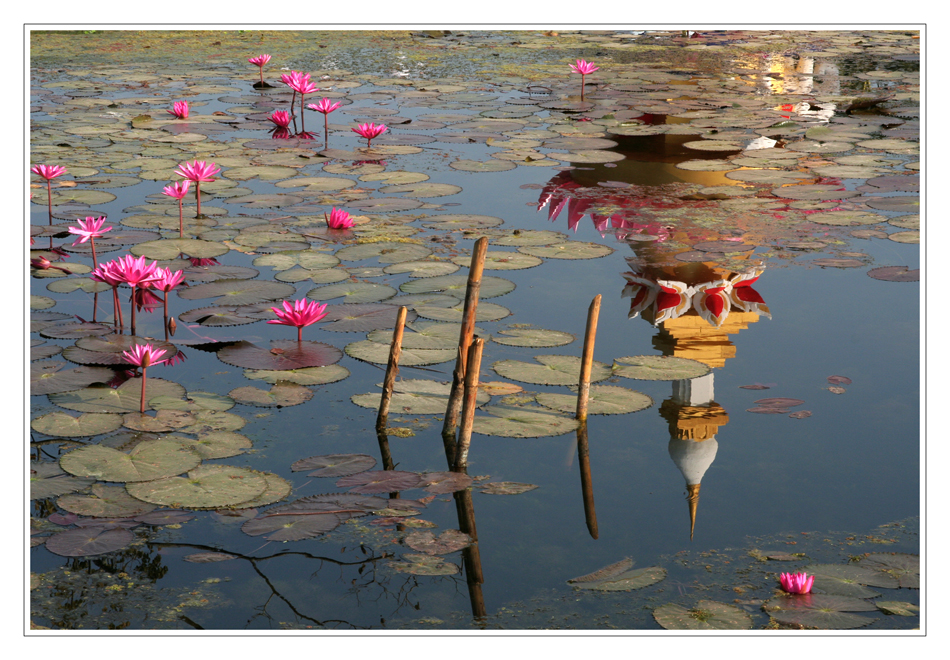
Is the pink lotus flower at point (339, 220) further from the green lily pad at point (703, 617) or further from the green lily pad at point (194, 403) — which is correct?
the green lily pad at point (703, 617)

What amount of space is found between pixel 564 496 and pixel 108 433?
167cm

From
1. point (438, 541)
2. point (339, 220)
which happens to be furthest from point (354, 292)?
point (438, 541)

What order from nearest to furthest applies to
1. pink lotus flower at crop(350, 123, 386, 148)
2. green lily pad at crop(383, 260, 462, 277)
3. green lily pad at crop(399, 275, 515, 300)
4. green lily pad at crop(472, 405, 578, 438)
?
green lily pad at crop(472, 405, 578, 438)
green lily pad at crop(399, 275, 515, 300)
green lily pad at crop(383, 260, 462, 277)
pink lotus flower at crop(350, 123, 386, 148)

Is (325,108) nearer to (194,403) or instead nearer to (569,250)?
(569,250)

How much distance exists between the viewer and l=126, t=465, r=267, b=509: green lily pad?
3.03 m

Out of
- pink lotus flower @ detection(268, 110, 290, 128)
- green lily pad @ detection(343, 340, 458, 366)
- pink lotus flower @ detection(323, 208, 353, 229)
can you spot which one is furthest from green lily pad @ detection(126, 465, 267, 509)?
pink lotus flower @ detection(268, 110, 290, 128)

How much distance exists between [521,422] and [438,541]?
32.2 inches

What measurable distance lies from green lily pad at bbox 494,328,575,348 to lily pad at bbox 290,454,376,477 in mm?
1139

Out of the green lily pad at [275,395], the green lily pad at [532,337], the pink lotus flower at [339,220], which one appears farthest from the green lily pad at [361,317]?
the pink lotus flower at [339,220]

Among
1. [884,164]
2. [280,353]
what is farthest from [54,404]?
[884,164]

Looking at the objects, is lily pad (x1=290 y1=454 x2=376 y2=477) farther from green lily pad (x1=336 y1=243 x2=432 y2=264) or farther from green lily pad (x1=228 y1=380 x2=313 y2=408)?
green lily pad (x1=336 y1=243 x2=432 y2=264)

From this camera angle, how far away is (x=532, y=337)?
4344 millimetres

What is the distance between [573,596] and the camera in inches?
105
